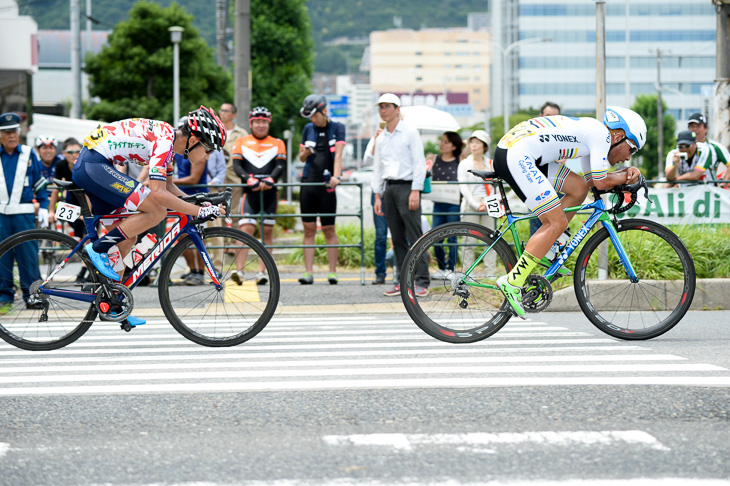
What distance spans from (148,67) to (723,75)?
1459 inches

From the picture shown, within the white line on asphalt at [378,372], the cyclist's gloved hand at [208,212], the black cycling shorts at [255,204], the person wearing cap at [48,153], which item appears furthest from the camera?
the person wearing cap at [48,153]

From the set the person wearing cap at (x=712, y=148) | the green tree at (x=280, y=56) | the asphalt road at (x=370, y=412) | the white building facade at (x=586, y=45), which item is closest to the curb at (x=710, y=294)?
the asphalt road at (x=370, y=412)

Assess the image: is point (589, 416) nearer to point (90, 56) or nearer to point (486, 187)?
point (486, 187)

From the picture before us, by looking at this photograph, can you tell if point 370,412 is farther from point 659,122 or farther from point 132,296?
point 659,122

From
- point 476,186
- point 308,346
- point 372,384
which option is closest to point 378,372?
point 372,384

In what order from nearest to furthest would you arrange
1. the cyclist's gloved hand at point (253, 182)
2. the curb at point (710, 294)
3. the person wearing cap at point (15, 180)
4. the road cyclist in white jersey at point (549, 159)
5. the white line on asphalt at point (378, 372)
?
the white line on asphalt at point (378, 372) < the road cyclist in white jersey at point (549, 159) < the person wearing cap at point (15, 180) < the curb at point (710, 294) < the cyclist's gloved hand at point (253, 182)

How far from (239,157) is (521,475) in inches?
337

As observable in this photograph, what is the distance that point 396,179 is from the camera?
10234 millimetres

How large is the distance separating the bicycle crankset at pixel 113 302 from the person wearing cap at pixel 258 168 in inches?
193

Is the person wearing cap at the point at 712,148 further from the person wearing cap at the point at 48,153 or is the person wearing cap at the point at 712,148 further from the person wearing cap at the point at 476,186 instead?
the person wearing cap at the point at 48,153

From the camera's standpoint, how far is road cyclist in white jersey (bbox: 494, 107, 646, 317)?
21.9 feet

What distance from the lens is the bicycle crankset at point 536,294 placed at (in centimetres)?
670

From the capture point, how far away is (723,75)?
1428 centimetres

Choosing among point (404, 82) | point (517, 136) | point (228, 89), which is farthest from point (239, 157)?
point (404, 82)
